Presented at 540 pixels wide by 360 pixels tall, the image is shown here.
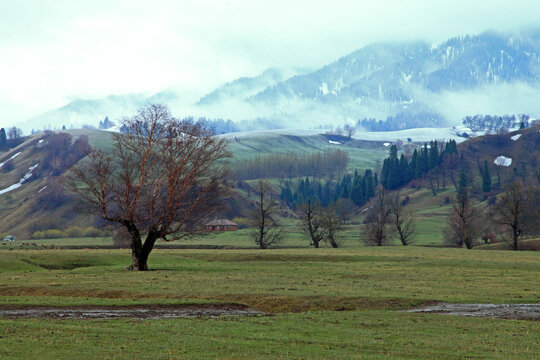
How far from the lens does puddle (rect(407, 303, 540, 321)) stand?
3512 centimetres

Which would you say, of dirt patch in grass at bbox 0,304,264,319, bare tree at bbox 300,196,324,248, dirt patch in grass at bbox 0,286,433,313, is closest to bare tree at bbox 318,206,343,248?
bare tree at bbox 300,196,324,248

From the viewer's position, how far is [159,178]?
62.6m

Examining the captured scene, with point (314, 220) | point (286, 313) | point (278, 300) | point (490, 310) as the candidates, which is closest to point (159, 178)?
point (278, 300)

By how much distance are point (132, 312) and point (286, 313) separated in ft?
29.0

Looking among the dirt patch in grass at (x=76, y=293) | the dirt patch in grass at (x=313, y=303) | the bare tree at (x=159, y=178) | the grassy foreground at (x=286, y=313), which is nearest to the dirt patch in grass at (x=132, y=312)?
the grassy foreground at (x=286, y=313)

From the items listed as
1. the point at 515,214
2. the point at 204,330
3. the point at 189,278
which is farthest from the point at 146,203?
the point at 515,214

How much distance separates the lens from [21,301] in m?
36.7

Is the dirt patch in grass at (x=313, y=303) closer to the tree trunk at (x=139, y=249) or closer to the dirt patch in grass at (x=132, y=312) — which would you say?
the dirt patch in grass at (x=132, y=312)

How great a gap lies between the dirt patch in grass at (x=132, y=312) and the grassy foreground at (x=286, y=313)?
126cm

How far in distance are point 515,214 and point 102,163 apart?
85371 millimetres

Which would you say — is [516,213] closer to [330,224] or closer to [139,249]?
[330,224]

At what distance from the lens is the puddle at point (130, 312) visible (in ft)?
107

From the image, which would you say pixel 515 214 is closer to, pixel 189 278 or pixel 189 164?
pixel 189 164

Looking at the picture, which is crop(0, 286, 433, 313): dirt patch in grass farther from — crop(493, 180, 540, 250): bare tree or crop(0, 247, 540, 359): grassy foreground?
crop(493, 180, 540, 250): bare tree
